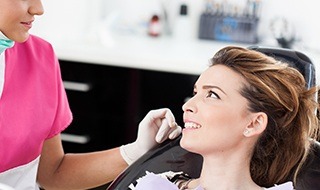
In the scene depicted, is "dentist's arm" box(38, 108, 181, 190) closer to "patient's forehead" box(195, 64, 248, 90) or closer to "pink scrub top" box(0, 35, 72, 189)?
"pink scrub top" box(0, 35, 72, 189)

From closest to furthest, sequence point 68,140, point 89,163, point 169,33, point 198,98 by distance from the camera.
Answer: point 198,98 < point 89,163 < point 68,140 < point 169,33

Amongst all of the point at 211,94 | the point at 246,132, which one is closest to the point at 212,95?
the point at 211,94

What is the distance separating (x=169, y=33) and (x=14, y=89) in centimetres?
164

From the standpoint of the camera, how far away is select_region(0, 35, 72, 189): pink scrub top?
1489 mm

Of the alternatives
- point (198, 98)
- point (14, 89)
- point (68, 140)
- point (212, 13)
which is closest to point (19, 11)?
point (14, 89)

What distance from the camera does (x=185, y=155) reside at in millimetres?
1477

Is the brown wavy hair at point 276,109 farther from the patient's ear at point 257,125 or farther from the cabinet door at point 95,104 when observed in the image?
the cabinet door at point 95,104

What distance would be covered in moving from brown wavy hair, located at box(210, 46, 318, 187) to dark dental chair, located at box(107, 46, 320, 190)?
2.5 inches

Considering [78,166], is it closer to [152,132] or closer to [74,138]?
[152,132]

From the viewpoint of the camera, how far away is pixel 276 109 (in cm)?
129

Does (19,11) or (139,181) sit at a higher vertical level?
(19,11)

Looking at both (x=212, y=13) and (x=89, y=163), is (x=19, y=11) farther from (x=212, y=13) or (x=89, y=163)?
(x=212, y=13)

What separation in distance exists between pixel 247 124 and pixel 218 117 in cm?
7

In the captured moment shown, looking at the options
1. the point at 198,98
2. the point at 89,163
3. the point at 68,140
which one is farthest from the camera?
the point at 68,140
